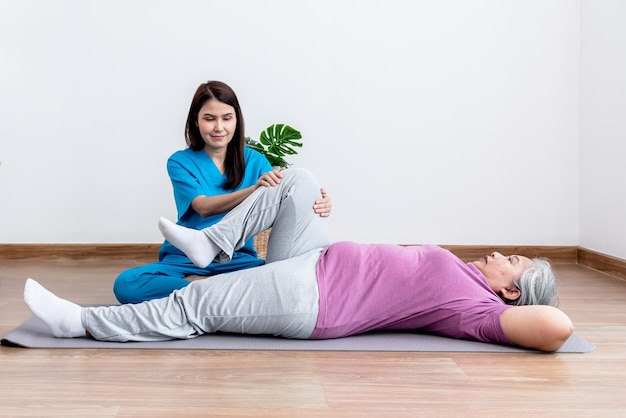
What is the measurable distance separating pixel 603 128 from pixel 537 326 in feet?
6.41

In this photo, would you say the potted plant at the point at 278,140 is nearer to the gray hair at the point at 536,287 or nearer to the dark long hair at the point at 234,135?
the dark long hair at the point at 234,135

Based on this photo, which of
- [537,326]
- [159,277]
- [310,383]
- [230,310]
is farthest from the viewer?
[159,277]

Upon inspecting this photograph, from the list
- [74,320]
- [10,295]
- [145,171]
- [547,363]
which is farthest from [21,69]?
[547,363]

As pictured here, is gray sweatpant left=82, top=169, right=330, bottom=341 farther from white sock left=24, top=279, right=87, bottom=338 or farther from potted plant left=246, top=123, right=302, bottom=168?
potted plant left=246, top=123, right=302, bottom=168

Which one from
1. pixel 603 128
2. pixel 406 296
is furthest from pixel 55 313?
pixel 603 128

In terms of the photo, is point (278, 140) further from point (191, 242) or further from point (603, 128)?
point (603, 128)

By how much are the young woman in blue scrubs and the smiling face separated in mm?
805

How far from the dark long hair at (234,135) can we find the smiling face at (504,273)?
3.21 feet

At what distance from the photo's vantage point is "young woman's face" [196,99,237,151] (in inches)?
105

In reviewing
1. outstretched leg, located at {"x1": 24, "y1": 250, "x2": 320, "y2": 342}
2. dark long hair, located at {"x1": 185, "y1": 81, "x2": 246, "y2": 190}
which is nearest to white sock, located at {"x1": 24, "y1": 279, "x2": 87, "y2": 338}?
outstretched leg, located at {"x1": 24, "y1": 250, "x2": 320, "y2": 342}

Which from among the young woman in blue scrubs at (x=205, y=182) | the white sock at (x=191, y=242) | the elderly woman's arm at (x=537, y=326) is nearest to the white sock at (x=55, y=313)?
the white sock at (x=191, y=242)

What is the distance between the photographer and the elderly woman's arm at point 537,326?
202cm

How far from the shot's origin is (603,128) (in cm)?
368

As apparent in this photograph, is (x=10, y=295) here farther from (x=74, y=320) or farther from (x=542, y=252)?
(x=542, y=252)
